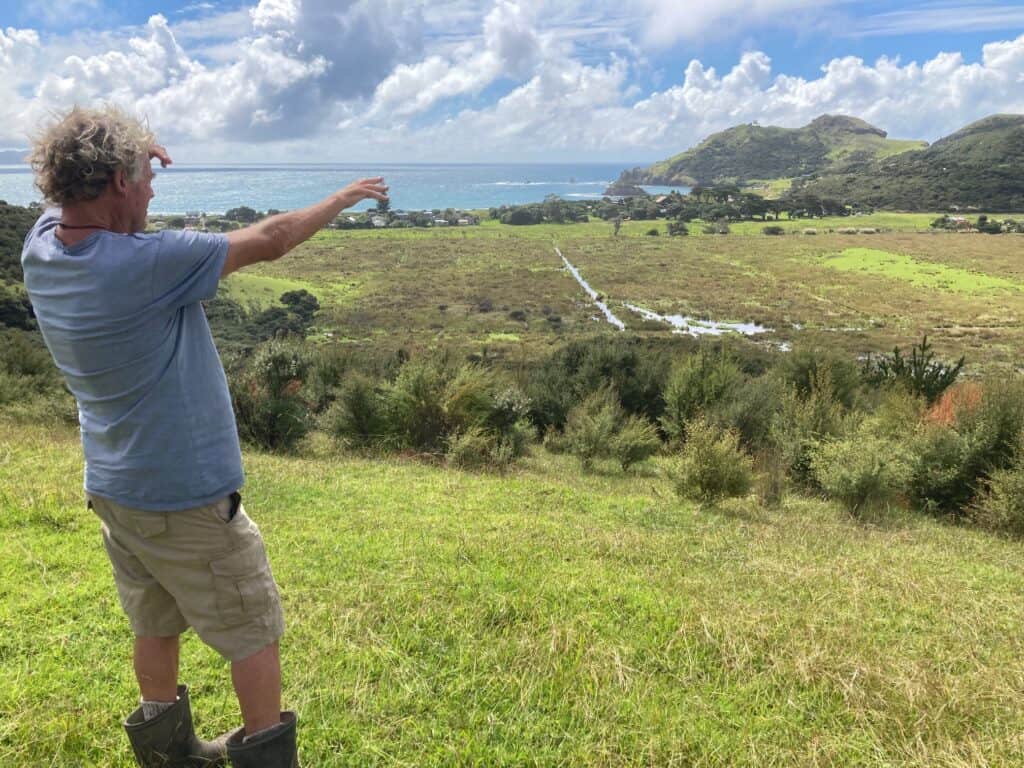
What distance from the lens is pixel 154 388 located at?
175 centimetres

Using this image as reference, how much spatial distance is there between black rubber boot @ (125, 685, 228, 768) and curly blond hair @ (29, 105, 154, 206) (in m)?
1.69

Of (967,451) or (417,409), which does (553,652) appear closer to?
(967,451)

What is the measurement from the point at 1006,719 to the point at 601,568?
7.38ft

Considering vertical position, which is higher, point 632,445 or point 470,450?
point 470,450

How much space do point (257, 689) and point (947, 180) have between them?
17309 centimetres

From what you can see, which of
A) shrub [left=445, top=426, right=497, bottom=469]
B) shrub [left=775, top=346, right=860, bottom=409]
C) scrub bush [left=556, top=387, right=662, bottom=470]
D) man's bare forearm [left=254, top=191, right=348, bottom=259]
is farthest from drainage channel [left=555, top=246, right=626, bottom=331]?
man's bare forearm [left=254, top=191, right=348, bottom=259]

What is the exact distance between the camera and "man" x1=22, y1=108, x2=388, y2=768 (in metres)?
1.64

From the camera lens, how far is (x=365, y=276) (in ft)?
243

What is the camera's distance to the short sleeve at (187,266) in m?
1.65

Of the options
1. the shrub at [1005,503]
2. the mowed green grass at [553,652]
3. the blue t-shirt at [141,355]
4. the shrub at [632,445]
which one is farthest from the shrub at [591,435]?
the blue t-shirt at [141,355]

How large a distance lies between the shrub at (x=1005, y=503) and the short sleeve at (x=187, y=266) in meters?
10.9

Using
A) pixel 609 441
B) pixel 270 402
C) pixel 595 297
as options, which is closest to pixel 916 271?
pixel 595 297

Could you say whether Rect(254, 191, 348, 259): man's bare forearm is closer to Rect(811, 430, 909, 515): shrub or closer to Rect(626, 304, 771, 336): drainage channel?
Rect(811, 430, 909, 515): shrub

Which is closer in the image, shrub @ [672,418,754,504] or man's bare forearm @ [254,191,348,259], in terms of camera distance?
man's bare forearm @ [254,191,348,259]
